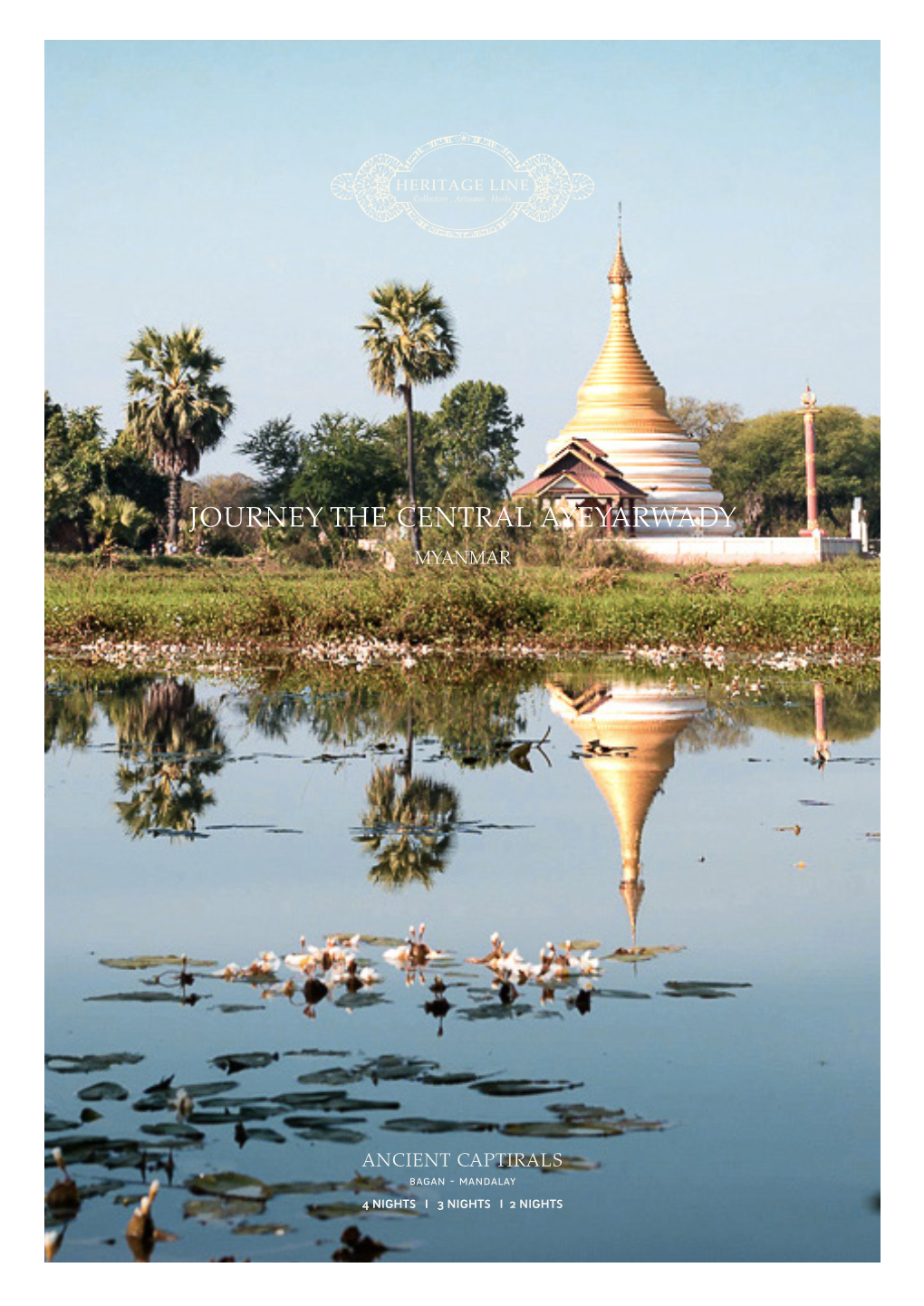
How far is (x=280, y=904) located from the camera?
23.5ft

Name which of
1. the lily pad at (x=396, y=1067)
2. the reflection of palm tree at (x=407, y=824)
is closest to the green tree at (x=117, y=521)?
the reflection of palm tree at (x=407, y=824)

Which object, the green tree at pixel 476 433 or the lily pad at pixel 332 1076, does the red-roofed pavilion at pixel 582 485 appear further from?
the lily pad at pixel 332 1076

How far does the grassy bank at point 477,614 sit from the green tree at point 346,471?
19.9 m

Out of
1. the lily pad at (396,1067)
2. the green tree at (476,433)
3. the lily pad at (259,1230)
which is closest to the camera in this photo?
the lily pad at (259,1230)

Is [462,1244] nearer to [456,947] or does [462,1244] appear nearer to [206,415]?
[456,947]

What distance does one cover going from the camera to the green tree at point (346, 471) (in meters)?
44.5

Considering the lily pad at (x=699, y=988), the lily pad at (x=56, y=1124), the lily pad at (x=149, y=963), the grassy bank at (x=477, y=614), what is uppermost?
the grassy bank at (x=477, y=614)

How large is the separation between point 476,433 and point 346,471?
26.0 feet

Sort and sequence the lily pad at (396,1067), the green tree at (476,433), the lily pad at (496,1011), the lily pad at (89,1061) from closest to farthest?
the lily pad at (396,1067) → the lily pad at (89,1061) → the lily pad at (496,1011) → the green tree at (476,433)

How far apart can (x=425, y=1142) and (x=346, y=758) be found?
7.05m

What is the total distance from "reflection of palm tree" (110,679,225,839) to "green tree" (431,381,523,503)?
35192 mm

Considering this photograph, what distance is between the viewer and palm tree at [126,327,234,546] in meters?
42.3

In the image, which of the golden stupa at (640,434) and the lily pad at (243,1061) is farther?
the golden stupa at (640,434)

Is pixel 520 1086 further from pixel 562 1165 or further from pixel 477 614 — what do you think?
pixel 477 614
